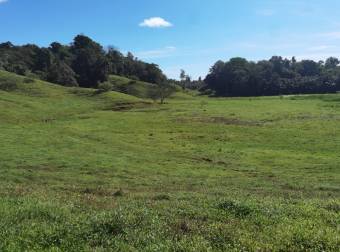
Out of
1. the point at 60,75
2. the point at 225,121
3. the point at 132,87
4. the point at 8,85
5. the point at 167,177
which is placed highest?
the point at 60,75

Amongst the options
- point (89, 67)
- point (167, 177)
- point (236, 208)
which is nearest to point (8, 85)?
point (89, 67)

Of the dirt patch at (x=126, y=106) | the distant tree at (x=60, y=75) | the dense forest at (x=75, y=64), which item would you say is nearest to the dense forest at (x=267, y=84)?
the dense forest at (x=75, y=64)

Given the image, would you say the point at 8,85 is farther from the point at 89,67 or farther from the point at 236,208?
the point at 236,208

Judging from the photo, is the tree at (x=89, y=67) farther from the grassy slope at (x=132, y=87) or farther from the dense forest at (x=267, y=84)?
the dense forest at (x=267, y=84)

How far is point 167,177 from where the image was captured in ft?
103

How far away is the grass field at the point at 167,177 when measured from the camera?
10414 mm

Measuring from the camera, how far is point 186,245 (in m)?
9.73

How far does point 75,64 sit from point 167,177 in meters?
134

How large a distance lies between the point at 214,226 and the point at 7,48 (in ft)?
559

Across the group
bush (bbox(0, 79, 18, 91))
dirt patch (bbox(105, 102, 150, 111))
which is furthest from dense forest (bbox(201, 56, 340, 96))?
Result: bush (bbox(0, 79, 18, 91))

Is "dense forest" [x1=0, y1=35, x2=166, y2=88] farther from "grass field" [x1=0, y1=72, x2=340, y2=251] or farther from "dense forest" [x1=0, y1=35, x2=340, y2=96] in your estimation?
"grass field" [x1=0, y1=72, x2=340, y2=251]

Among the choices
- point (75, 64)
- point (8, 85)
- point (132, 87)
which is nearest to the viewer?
point (8, 85)

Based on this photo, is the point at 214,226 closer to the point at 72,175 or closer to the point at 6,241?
the point at 6,241

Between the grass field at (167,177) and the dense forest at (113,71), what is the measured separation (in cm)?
5205
